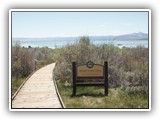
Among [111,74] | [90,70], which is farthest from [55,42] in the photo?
[111,74]

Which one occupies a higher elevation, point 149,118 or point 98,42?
point 98,42

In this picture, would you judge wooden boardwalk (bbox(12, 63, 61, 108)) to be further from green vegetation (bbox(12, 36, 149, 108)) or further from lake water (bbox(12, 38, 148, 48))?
lake water (bbox(12, 38, 148, 48))

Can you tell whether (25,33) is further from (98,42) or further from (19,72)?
(98,42)

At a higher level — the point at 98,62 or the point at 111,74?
the point at 98,62

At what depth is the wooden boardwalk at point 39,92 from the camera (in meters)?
4.82

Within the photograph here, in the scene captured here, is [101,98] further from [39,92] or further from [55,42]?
[55,42]

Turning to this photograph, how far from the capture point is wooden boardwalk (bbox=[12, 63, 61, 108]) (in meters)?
4.82

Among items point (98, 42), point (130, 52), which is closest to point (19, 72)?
point (98, 42)

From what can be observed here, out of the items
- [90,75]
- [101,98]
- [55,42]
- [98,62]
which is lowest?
[101,98]

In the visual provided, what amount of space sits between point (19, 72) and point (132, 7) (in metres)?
1.41

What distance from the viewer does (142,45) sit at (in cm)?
481

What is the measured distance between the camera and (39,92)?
4887 mm

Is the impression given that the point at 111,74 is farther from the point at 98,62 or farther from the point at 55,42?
the point at 55,42
